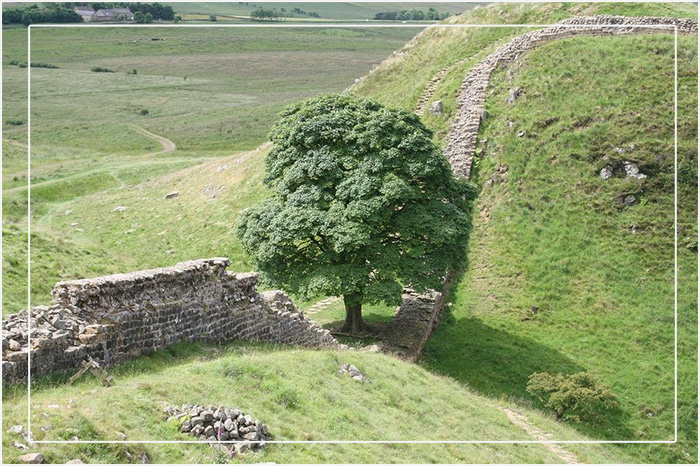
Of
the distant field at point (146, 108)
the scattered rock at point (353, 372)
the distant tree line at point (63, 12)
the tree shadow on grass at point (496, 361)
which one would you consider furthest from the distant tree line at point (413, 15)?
the scattered rock at point (353, 372)

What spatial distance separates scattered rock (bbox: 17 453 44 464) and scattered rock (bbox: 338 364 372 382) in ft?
36.7

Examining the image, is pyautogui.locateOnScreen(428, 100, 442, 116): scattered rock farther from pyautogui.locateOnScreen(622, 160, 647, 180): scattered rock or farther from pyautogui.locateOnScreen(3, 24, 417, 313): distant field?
pyautogui.locateOnScreen(622, 160, 647, 180): scattered rock

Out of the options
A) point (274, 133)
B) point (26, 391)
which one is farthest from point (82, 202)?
point (26, 391)

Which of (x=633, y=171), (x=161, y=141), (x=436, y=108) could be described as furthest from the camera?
(x=161, y=141)

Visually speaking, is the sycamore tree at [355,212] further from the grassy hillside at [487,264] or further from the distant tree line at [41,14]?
the distant tree line at [41,14]

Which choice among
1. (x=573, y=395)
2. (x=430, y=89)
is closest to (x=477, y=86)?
(x=430, y=89)

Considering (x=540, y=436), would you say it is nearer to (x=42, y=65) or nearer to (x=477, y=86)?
(x=477, y=86)

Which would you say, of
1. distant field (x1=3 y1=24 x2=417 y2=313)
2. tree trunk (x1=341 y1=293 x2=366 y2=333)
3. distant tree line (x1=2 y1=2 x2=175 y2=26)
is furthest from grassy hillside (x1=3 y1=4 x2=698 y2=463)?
distant tree line (x1=2 y1=2 x2=175 y2=26)

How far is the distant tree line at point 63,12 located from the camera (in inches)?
1282

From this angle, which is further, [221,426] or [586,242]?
[586,242]

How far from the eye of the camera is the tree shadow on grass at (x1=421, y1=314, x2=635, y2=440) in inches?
1222

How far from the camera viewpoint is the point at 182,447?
15.3 m

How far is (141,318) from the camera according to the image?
66.9 ft

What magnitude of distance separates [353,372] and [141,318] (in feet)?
21.9
